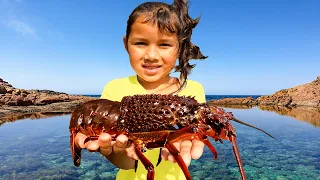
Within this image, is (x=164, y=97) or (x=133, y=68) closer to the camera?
(x=164, y=97)

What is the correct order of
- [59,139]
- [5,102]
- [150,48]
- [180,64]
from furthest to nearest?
[5,102]
[59,139]
[180,64]
[150,48]

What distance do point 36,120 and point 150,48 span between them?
78.9 feet

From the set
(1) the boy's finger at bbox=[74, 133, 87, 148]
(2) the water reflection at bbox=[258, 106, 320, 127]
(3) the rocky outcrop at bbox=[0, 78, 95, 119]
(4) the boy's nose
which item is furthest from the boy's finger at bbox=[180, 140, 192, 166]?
(3) the rocky outcrop at bbox=[0, 78, 95, 119]

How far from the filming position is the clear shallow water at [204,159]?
36.7 feet

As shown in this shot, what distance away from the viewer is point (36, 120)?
79.3 feet

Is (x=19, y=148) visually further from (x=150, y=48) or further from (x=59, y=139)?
(x=150, y=48)

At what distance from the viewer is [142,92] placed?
361 cm

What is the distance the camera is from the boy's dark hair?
125 inches

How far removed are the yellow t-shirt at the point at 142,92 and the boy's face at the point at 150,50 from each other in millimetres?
340

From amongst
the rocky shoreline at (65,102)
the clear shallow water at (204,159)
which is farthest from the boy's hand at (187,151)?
the rocky shoreline at (65,102)

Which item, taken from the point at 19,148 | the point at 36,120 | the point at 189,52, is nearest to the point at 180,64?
the point at 189,52

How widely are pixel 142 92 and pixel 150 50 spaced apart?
68cm

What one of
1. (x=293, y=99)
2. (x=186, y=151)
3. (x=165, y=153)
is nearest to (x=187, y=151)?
(x=186, y=151)

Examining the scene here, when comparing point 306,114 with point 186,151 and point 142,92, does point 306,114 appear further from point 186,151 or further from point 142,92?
point 186,151
